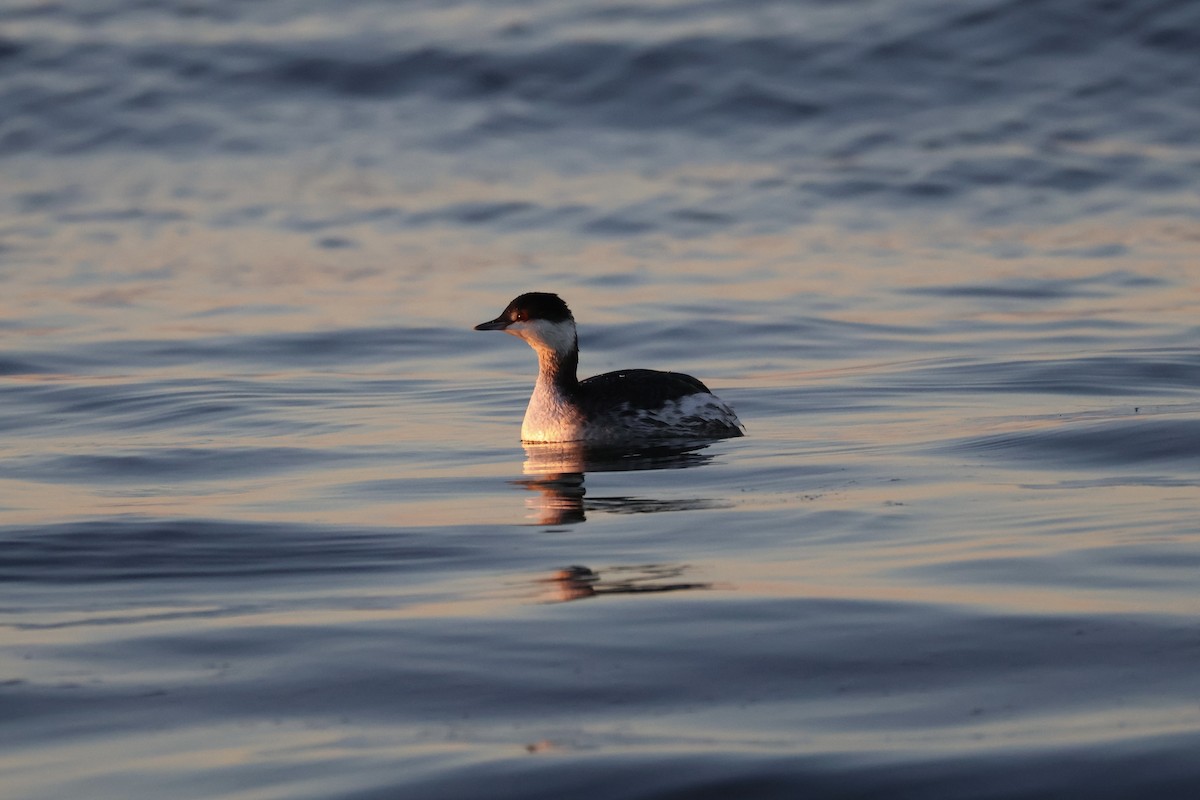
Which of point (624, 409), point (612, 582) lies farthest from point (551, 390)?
point (612, 582)

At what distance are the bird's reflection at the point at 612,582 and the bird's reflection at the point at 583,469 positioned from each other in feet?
4.22

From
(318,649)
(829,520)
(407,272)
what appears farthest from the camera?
(407,272)

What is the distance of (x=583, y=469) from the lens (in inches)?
444

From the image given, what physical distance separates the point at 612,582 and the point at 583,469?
375 cm

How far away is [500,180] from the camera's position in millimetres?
28125

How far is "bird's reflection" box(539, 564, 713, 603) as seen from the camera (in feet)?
24.1

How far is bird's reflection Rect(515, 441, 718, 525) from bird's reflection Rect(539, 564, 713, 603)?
4.22ft

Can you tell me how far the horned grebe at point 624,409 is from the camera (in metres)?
12.3

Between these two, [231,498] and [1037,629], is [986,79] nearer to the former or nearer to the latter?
[231,498]

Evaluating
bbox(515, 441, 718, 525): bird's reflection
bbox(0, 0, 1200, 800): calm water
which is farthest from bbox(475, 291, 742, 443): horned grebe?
bbox(0, 0, 1200, 800): calm water

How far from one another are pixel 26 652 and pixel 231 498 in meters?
3.40

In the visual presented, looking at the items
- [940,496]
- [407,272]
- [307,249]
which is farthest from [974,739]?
[307,249]

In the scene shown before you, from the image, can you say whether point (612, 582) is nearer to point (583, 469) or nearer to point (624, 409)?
point (583, 469)

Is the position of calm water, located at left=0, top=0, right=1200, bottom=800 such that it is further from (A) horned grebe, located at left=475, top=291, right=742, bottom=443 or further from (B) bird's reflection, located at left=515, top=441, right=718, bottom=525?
(A) horned grebe, located at left=475, top=291, right=742, bottom=443
